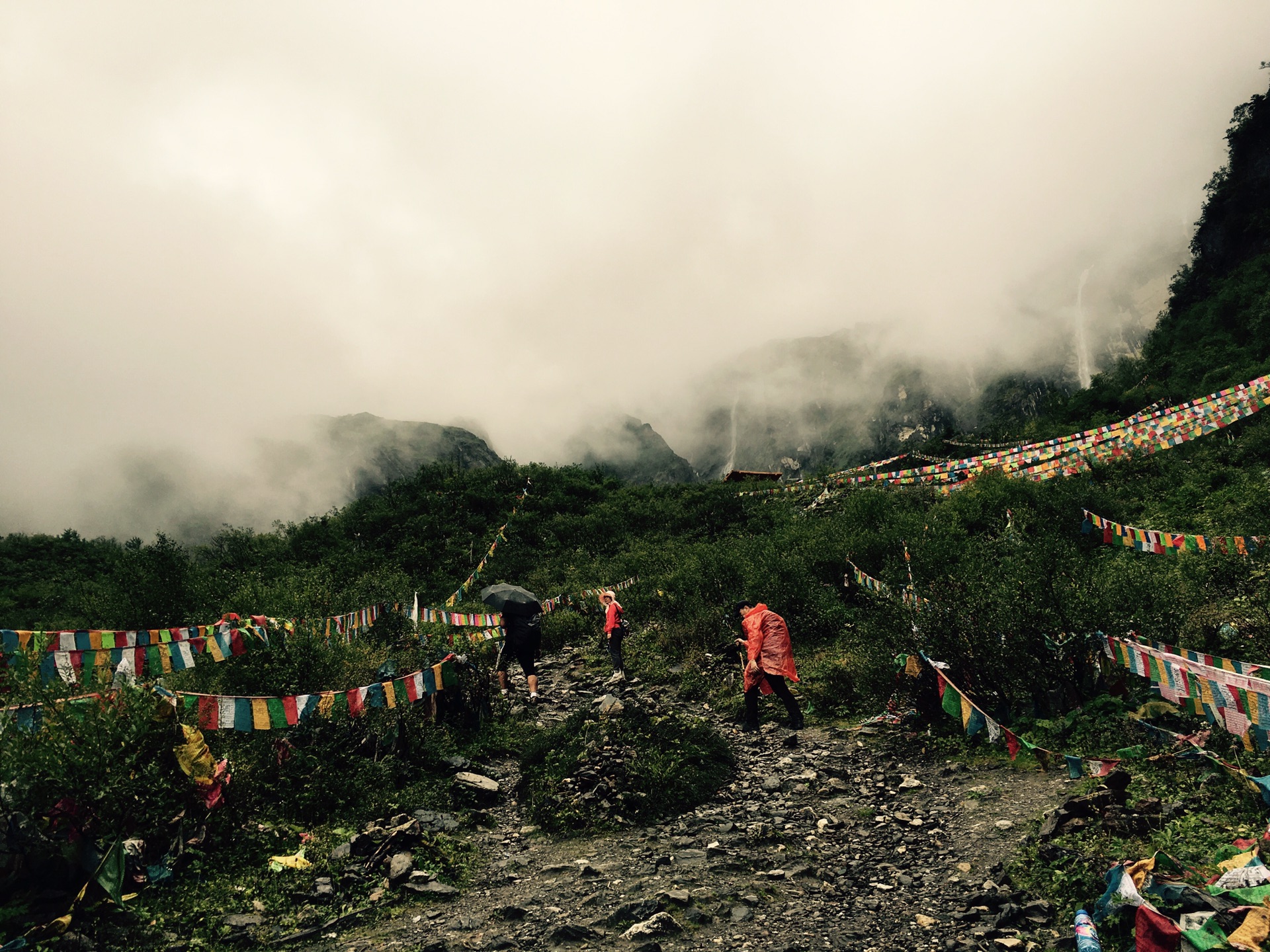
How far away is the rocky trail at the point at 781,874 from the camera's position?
4375 millimetres

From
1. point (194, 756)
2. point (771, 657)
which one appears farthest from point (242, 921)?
point (771, 657)

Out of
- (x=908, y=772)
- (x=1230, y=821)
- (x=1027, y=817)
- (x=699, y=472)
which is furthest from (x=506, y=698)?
(x=699, y=472)

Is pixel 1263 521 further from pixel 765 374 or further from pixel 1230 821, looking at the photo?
pixel 765 374

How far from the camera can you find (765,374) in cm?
11550

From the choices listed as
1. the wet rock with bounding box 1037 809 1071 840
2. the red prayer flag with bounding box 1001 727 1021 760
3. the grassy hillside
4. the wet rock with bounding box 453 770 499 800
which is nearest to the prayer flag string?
the grassy hillside

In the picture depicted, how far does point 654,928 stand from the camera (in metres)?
4.53

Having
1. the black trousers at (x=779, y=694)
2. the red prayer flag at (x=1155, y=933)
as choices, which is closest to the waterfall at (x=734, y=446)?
the black trousers at (x=779, y=694)

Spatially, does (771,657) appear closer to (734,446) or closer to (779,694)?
(779,694)

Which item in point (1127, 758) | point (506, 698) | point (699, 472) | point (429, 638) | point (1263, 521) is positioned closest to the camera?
point (1127, 758)

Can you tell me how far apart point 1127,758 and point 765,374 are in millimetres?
112651

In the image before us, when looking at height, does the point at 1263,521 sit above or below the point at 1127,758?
above

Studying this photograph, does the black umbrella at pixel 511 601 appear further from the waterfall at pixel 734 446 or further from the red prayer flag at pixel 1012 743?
the waterfall at pixel 734 446

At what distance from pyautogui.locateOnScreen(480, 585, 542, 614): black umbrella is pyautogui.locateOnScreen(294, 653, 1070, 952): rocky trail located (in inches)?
168

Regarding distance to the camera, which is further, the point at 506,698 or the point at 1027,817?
the point at 506,698
